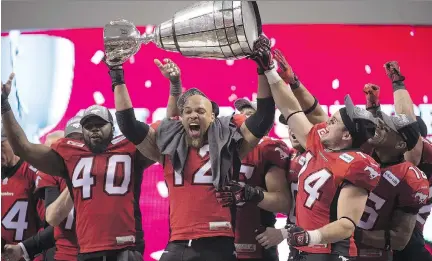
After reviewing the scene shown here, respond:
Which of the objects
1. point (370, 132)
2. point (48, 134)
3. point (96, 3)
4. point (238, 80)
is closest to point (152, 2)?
point (96, 3)

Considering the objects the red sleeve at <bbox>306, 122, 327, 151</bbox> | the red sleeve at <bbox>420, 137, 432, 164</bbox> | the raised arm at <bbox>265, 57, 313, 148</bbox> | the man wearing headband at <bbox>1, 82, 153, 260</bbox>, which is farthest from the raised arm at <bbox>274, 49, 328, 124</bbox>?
the man wearing headband at <bbox>1, 82, 153, 260</bbox>

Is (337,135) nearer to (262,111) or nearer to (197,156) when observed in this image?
(262,111)

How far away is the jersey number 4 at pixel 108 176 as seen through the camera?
2.80 metres

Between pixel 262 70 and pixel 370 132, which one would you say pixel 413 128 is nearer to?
pixel 370 132

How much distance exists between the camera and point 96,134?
286cm

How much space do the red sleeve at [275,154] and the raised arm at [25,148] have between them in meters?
0.84

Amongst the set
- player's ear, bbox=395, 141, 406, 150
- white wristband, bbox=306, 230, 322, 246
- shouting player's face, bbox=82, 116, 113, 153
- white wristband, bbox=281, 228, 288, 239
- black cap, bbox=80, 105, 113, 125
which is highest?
black cap, bbox=80, 105, 113, 125

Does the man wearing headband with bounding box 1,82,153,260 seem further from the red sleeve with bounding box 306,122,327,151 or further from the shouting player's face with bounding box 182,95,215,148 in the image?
the red sleeve with bounding box 306,122,327,151

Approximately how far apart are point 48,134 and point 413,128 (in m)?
2.27

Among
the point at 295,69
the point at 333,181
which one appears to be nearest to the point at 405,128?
the point at 333,181

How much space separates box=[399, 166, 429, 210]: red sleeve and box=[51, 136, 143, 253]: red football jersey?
107 cm

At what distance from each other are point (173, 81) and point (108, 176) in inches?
19.1

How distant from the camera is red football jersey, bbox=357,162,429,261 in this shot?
109 inches

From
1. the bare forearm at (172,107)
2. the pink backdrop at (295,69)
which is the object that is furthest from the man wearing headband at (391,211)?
the pink backdrop at (295,69)
